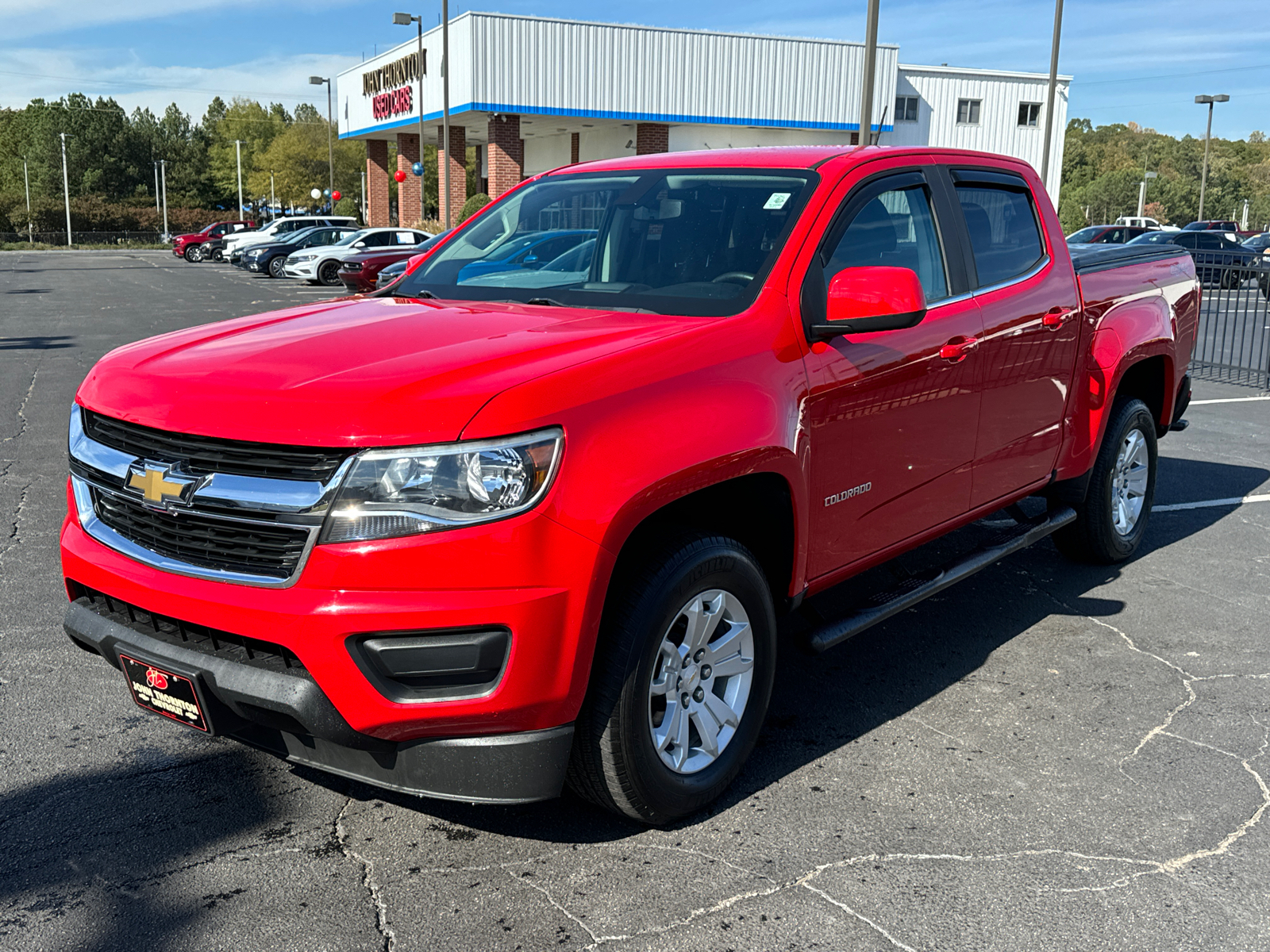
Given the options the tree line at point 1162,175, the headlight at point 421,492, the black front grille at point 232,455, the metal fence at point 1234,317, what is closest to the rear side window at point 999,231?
the headlight at point 421,492

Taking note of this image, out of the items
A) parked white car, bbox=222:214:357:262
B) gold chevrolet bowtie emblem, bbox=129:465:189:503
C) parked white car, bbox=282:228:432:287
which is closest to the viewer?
gold chevrolet bowtie emblem, bbox=129:465:189:503

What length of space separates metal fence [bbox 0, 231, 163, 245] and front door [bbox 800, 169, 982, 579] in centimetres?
9108

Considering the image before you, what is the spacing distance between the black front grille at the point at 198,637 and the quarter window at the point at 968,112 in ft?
157

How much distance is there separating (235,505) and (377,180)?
5453 cm

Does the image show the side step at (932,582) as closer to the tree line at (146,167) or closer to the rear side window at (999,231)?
the rear side window at (999,231)

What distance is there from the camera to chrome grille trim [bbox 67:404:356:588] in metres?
2.74

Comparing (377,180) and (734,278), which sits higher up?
(377,180)

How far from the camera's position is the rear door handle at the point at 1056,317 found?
16.2ft

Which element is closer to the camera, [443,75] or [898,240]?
[898,240]

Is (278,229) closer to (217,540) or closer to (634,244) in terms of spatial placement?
(634,244)

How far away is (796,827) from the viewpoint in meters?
3.41

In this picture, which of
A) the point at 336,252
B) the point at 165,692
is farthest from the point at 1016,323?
the point at 336,252

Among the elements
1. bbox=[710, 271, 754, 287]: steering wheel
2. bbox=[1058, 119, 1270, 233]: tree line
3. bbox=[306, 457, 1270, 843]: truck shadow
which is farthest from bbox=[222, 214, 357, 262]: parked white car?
bbox=[1058, 119, 1270, 233]: tree line

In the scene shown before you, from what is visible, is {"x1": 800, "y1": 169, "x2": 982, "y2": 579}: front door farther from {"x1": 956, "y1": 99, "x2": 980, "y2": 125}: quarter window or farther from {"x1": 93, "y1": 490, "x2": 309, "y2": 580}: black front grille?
{"x1": 956, "y1": 99, "x2": 980, "y2": 125}: quarter window
